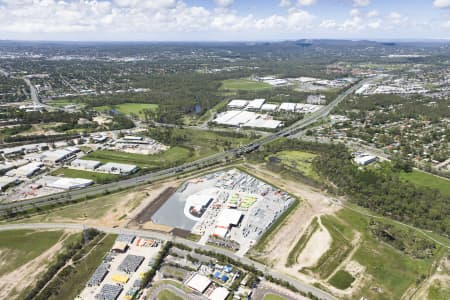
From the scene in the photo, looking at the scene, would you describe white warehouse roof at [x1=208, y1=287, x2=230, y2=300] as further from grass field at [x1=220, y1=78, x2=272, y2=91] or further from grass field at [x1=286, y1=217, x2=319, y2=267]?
grass field at [x1=220, y1=78, x2=272, y2=91]

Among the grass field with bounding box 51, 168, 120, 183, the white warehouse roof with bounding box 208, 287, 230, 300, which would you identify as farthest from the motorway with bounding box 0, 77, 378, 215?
the white warehouse roof with bounding box 208, 287, 230, 300

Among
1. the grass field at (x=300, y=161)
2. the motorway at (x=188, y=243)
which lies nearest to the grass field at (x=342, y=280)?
the motorway at (x=188, y=243)

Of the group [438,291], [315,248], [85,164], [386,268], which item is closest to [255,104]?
[85,164]

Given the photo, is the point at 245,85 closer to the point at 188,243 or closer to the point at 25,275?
the point at 188,243

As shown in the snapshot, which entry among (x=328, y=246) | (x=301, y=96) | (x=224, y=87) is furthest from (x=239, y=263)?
(x=224, y=87)

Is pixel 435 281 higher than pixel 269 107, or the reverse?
pixel 269 107

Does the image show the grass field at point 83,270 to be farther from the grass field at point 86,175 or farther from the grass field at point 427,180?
the grass field at point 427,180

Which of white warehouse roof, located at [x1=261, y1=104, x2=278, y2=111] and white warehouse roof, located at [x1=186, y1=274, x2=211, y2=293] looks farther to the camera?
white warehouse roof, located at [x1=261, y1=104, x2=278, y2=111]
